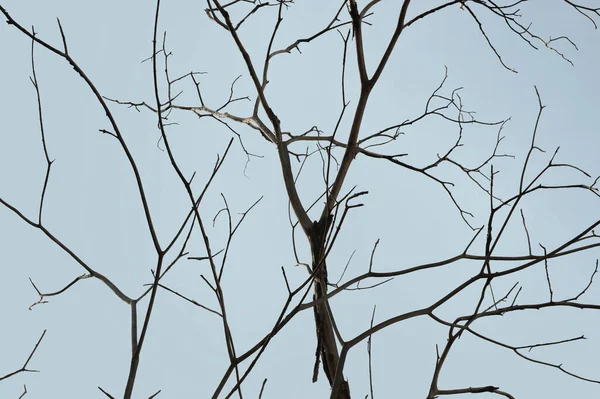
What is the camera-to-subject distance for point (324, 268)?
1.02m

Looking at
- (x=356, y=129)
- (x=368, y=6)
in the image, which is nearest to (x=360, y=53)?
(x=356, y=129)

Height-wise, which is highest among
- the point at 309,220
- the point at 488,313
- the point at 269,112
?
the point at 269,112

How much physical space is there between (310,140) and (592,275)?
0.79 metres

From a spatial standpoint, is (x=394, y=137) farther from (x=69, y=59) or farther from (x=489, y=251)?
(x=69, y=59)

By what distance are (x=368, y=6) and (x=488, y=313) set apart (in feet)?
2.68

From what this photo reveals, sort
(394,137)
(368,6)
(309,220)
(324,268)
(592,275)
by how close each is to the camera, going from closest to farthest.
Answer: (592,275) → (324,268) → (309,220) → (368,6) → (394,137)

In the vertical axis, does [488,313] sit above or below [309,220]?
below

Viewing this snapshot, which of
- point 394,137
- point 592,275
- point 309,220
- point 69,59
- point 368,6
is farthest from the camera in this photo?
point 394,137

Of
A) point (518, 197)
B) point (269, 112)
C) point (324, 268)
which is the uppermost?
point (269, 112)

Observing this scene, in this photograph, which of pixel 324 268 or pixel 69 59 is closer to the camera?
pixel 69 59

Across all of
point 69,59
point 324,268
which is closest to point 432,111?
point 324,268

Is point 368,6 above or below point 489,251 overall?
above

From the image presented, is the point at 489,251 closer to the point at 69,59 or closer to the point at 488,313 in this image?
the point at 488,313

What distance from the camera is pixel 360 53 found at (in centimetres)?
106
